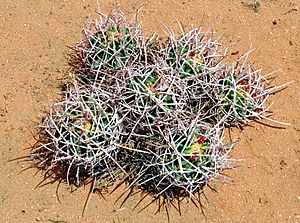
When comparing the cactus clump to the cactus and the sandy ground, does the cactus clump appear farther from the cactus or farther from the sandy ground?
the sandy ground

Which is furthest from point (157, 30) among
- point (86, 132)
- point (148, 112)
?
point (86, 132)

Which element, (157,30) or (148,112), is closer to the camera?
(148,112)

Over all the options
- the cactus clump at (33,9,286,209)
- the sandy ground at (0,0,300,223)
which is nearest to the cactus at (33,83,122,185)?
the cactus clump at (33,9,286,209)

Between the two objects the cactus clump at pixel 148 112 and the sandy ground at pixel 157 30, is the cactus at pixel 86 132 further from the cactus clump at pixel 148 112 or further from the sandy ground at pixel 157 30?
the sandy ground at pixel 157 30

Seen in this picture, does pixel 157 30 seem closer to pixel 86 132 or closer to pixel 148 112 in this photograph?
pixel 148 112

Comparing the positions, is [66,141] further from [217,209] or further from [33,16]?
[33,16]

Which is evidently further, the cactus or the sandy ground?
the sandy ground

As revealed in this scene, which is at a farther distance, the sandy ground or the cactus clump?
the sandy ground

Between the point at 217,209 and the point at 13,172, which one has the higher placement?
the point at 217,209

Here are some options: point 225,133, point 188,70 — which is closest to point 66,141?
point 188,70
